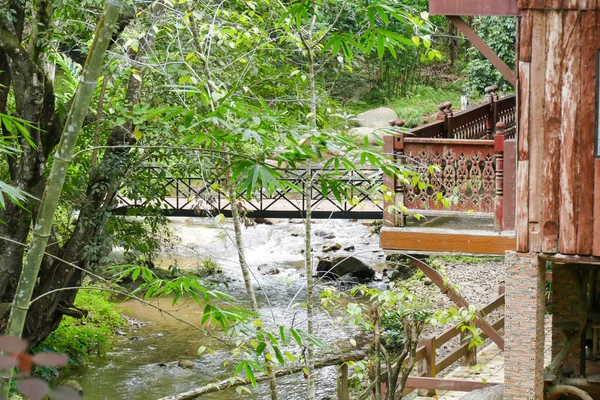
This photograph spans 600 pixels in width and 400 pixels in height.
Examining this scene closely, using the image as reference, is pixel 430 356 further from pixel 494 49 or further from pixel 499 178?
pixel 494 49

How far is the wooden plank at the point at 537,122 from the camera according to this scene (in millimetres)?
7391

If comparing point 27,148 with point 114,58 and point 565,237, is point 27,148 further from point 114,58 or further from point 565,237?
point 565,237

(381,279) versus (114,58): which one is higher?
(114,58)

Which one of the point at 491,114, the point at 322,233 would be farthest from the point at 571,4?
the point at 322,233

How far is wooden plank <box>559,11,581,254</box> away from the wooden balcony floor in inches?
45.1

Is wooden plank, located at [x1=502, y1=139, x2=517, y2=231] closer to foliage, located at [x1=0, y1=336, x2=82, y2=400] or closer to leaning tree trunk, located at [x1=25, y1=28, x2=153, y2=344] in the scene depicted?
leaning tree trunk, located at [x1=25, y1=28, x2=153, y2=344]

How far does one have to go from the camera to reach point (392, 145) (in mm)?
9000

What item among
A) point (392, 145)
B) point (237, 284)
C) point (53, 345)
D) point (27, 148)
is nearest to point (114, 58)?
point (27, 148)

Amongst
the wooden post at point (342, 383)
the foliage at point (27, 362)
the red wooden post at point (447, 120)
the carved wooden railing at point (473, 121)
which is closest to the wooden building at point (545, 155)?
the wooden post at point (342, 383)

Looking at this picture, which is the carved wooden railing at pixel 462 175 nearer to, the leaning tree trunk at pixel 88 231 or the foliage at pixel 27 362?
the leaning tree trunk at pixel 88 231

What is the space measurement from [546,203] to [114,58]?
17.8 ft

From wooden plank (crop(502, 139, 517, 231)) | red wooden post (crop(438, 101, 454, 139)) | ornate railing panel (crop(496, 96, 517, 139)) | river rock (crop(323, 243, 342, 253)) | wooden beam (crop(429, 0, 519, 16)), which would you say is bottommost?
river rock (crop(323, 243, 342, 253))

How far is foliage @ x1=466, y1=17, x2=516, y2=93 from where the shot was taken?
2731cm

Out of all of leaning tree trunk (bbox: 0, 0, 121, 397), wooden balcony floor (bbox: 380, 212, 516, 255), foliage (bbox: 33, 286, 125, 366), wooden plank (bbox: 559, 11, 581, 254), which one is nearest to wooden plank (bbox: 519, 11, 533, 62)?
wooden plank (bbox: 559, 11, 581, 254)
